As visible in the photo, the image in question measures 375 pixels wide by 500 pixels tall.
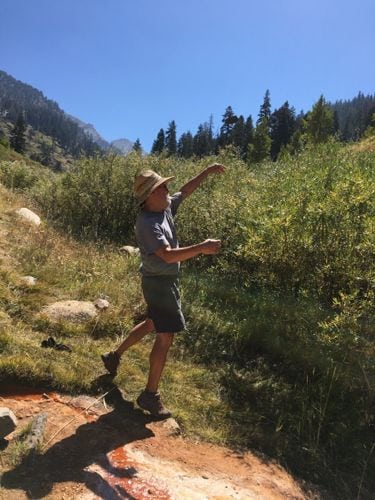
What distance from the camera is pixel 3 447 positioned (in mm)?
3129

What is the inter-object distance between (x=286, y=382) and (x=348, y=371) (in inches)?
23.9

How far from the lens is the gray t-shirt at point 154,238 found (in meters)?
3.43

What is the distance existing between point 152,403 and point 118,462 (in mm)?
640

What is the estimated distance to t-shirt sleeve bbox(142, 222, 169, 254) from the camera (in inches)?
133

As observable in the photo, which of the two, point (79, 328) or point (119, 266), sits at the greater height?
point (119, 266)

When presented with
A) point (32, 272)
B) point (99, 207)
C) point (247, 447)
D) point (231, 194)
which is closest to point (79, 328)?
point (32, 272)

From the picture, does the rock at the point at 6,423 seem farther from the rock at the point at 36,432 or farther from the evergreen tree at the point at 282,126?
the evergreen tree at the point at 282,126

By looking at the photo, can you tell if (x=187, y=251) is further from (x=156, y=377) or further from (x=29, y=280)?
(x=29, y=280)

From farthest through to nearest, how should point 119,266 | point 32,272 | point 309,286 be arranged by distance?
point 119,266 < point 32,272 < point 309,286

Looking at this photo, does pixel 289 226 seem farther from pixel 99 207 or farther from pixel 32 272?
pixel 99 207

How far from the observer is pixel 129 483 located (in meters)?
3.01

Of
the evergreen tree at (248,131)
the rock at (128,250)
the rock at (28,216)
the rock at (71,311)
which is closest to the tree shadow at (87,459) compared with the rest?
the rock at (71,311)

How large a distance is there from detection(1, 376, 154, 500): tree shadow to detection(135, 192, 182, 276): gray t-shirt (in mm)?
1162

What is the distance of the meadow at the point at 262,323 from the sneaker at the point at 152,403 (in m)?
0.23
